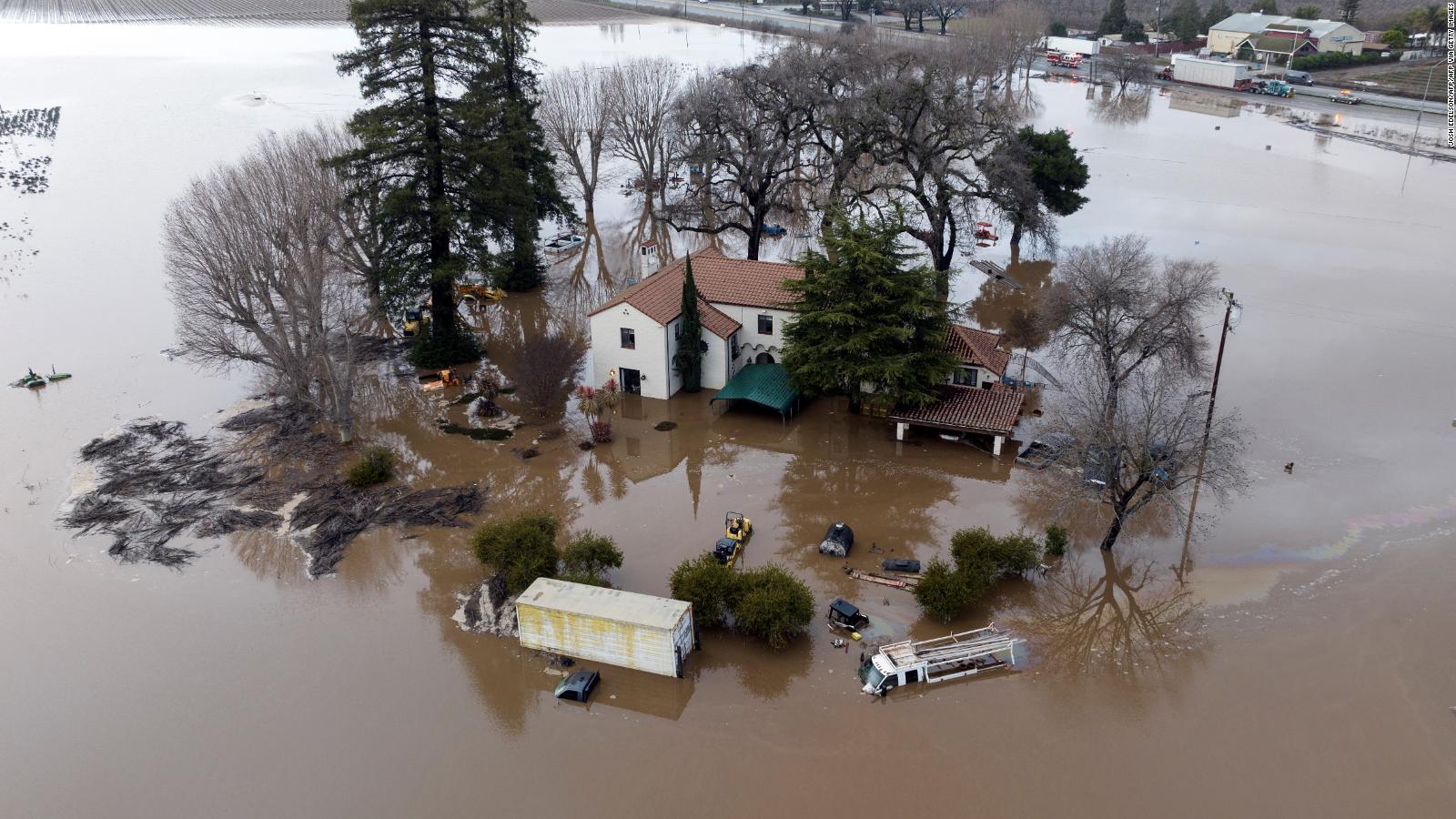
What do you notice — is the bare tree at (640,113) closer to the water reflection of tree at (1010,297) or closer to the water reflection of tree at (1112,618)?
the water reflection of tree at (1010,297)

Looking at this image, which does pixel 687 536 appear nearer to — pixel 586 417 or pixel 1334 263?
pixel 586 417

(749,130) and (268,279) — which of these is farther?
(749,130)

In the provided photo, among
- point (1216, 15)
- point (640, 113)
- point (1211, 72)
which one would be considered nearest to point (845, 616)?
point (640, 113)

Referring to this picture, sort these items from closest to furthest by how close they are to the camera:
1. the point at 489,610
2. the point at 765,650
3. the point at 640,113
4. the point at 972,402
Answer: the point at 765,650
the point at 489,610
the point at 972,402
the point at 640,113

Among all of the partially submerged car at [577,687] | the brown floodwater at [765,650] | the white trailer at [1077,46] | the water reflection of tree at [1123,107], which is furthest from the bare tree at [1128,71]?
the partially submerged car at [577,687]

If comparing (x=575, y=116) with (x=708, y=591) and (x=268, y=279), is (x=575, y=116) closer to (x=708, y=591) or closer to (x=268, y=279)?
(x=268, y=279)

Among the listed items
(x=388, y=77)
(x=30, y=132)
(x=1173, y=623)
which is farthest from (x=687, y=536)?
(x=30, y=132)
